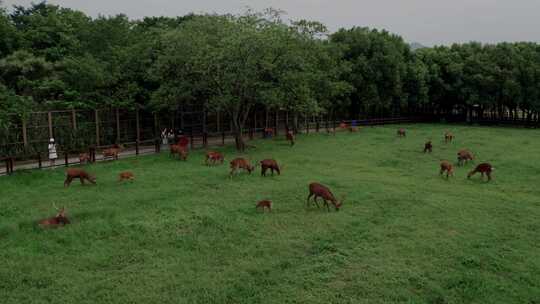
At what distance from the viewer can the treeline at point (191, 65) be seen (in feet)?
84.4

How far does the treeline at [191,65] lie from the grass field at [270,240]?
25.1 ft

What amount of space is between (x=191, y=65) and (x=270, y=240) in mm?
16401

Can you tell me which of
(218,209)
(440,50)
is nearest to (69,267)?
(218,209)

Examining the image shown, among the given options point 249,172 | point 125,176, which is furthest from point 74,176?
point 249,172

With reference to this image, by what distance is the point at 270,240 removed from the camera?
1173 cm

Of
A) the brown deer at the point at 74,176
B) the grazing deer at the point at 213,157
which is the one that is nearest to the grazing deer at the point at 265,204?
the brown deer at the point at 74,176

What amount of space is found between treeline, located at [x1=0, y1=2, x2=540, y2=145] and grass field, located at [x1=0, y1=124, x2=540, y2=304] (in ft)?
25.1

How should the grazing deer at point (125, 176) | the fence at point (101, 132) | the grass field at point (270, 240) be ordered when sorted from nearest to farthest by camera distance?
the grass field at point (270, 240) → the grazing deer at point (125, 176) → the fence at point (101, 132)

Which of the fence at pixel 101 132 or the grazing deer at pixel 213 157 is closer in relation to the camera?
the grazing deer at pixel 213 157

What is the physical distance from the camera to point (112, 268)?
10.1 meters

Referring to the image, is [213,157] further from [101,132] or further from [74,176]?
[101,132]

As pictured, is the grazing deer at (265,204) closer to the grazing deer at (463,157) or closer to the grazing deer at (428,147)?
the grazing deer at (463,157)

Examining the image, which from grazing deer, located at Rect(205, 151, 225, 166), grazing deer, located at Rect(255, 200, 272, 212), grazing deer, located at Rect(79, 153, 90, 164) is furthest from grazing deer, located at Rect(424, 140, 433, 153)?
grazing deer, located at Rect(79, 153, 90, 164)

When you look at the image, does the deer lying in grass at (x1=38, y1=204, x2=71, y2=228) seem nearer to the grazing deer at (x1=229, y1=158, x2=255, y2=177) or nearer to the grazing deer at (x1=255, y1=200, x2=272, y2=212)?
the grazing deer at (x1=255, y1=200, x2=272, y2=212)
